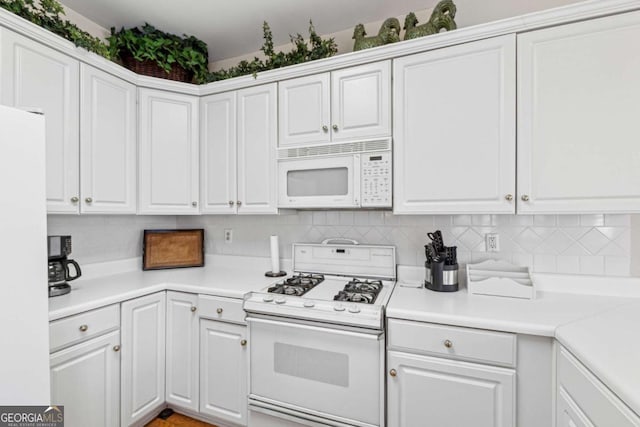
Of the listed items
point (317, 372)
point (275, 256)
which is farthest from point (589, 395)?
point (275, 256)

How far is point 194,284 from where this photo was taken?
1.90 m

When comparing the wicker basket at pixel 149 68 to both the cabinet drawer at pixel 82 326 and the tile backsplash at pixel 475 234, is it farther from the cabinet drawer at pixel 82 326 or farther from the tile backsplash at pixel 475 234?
the cabinet drawer at pixel 82 326

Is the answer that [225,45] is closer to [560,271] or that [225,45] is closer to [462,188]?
[462,188]

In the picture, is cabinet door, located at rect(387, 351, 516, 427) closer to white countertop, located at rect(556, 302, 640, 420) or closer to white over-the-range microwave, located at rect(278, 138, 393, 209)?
white countertop, located at rect(556, 302, 640, 420)

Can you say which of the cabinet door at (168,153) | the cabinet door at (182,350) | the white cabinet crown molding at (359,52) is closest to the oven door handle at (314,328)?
the cabinet door at (182,350)

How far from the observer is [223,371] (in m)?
1.78

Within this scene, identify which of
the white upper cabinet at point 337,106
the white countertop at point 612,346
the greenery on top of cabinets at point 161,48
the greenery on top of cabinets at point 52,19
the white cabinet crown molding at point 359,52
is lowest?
the white countertop at point 612,346

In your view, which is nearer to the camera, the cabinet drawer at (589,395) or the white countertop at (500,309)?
the cabinet drawer at (589,395)

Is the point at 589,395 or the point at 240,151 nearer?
the point at 589,395

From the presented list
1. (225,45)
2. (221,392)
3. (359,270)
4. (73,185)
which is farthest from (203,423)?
(225,45)

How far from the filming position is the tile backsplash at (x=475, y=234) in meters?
1.61

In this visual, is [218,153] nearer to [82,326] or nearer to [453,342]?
[82,326]

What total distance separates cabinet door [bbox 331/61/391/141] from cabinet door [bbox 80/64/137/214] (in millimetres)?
1387

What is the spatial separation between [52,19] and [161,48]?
62cm
